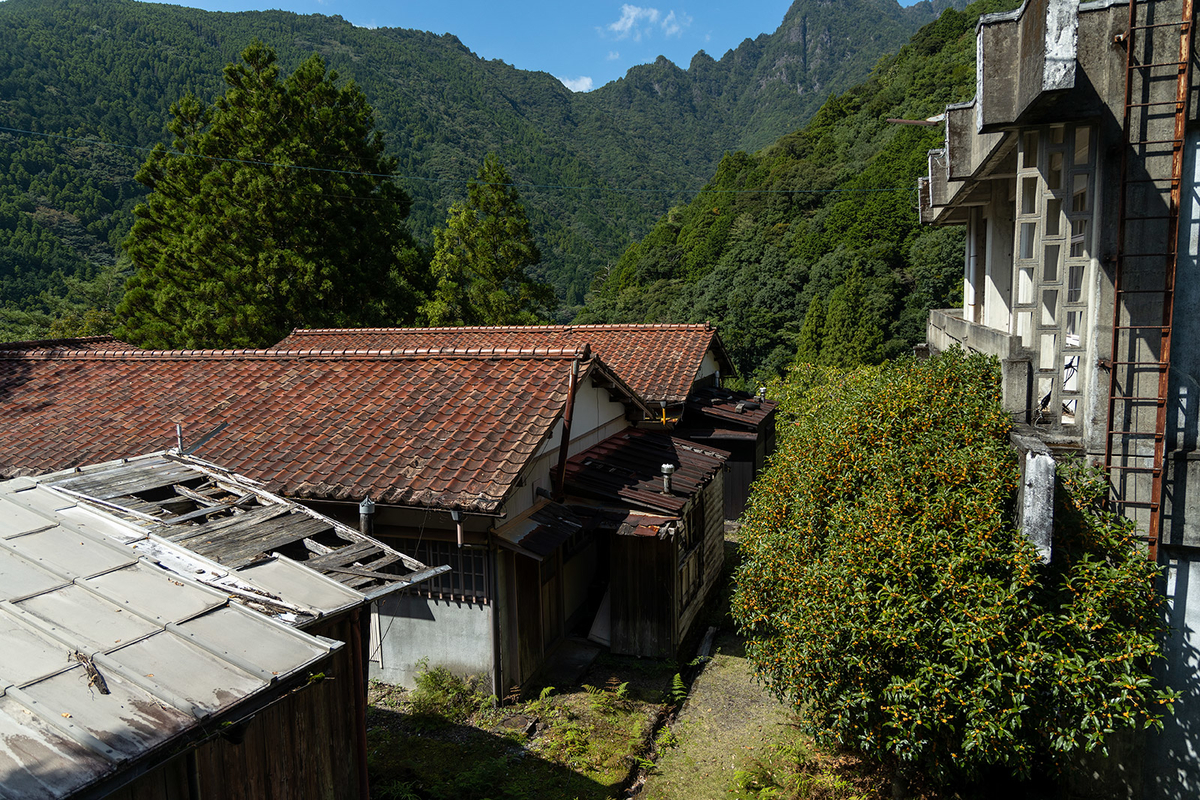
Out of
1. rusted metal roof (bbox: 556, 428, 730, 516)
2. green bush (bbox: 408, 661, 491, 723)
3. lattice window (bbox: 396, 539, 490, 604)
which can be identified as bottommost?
green bush (bbox: 408, 661, 491, 723)

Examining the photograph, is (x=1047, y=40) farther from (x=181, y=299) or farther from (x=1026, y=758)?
(x=181, y=299)

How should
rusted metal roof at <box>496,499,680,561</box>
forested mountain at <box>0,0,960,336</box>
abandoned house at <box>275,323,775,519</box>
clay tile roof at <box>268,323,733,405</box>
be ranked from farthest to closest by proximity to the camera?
1. forested mountain at <box>0,0,960,336</box>
2. abandoned house at <box>275,323,775,519</box>
3. clay tile roof at <box>268,323,733,405</box>
4. rusted metal roof at <box>496,499,680,561</box>

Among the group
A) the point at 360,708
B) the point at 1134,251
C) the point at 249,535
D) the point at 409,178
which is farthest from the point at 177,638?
the point at 409,178

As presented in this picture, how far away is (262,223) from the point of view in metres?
24.3

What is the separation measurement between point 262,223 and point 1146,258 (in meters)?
25.0

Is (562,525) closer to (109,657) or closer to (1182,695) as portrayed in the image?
(109,657)

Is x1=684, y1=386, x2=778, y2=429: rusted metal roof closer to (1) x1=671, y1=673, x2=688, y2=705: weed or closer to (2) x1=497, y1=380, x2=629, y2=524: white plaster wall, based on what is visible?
(2) x1=497, y1=380, x2=629, y2=524: white plaster wall

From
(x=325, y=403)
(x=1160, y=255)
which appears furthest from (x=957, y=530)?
(x=325, y=403)

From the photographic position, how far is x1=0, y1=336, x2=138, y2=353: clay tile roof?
15000 mm

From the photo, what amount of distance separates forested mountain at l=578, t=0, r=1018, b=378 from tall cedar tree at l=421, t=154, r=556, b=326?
1685cm

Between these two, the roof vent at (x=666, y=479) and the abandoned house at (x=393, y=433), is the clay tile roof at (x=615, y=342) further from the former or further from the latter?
the roof vent at (x=666, y=479)

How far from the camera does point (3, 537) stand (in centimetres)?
495

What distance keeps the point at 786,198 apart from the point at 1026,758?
54258mm

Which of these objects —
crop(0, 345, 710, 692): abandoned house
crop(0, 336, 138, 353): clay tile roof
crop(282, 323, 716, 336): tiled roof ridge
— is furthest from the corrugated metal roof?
crop(282, 323, 716, 336): tiled roof ridge
